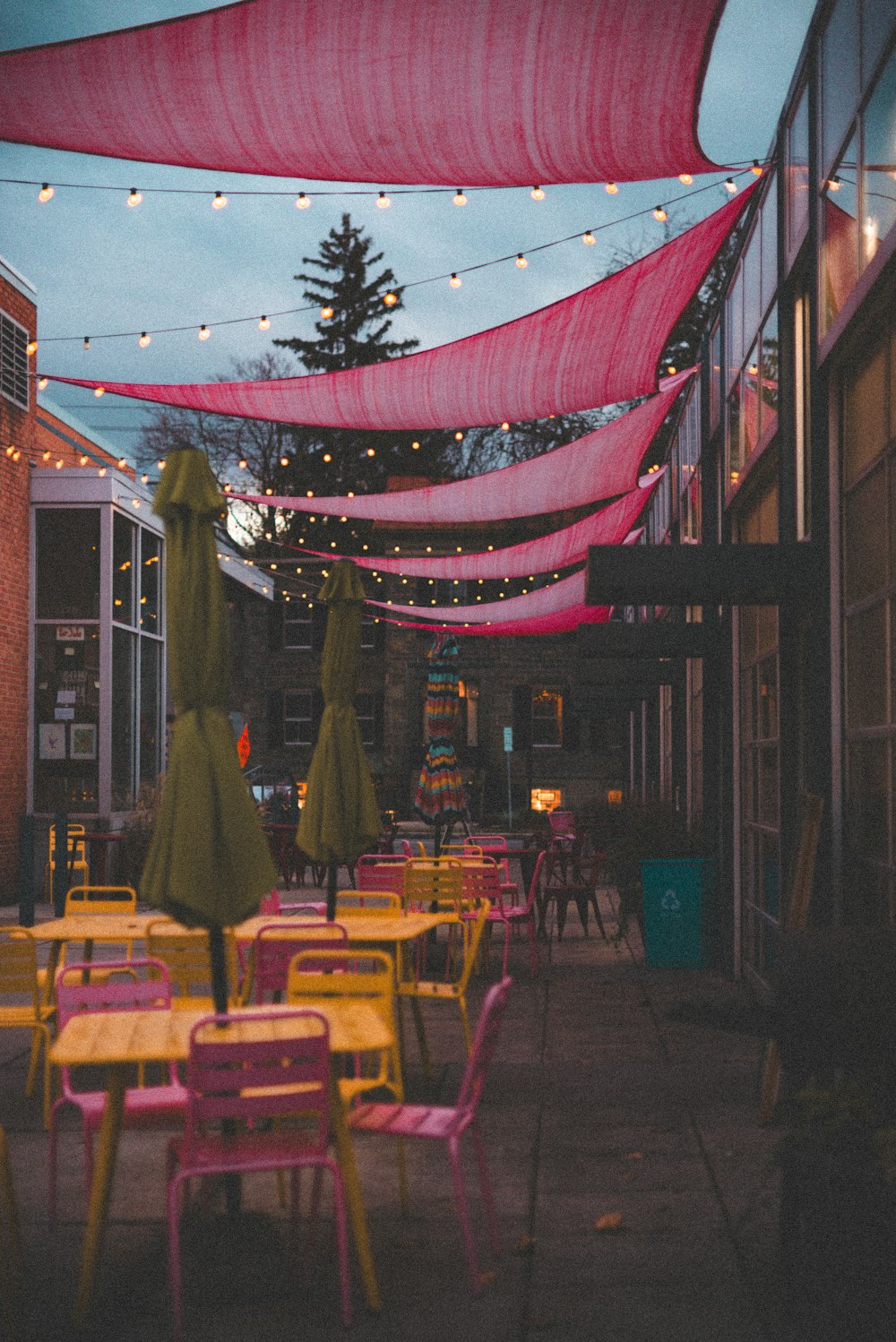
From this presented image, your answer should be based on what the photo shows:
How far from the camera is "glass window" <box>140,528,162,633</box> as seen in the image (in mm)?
17578

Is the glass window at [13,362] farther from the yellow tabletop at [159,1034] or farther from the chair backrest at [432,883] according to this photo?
the yellow tabletop at [159,1034]

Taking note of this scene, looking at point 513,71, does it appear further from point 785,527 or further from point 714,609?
point 714,609

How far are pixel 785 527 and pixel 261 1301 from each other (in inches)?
187

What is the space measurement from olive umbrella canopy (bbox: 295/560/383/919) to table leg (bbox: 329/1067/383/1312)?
2891 millimetres

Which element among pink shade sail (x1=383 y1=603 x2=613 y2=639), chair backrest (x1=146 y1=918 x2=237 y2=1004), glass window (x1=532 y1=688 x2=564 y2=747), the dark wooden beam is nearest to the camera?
chair backrest (x1=146 y1=918 x2=237 y2=1004)

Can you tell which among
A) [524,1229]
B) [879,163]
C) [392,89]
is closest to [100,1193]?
[524,1229]

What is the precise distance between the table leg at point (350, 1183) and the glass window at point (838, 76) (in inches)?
168

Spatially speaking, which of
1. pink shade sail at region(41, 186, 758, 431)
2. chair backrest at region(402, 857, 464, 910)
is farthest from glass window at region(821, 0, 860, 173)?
Result: chair backrest at region(402, 857, 464, 910)

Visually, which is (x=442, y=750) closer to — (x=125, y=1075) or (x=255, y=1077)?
(x=125, y=1075)

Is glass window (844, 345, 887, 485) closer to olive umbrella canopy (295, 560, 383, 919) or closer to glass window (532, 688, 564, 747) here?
Result: olive umbrella canopy (295, 560, 383, 919)

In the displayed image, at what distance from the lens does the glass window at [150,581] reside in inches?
692

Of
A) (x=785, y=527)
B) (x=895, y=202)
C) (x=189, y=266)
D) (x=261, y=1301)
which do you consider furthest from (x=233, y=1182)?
(x=189, y=266)

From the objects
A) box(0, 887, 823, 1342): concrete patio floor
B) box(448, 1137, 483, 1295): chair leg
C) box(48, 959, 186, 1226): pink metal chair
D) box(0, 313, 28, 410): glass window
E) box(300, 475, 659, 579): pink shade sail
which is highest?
box(0, 313, 28, 410): glass window

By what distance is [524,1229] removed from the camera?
14.4 feet
